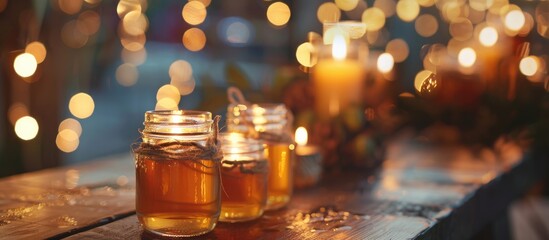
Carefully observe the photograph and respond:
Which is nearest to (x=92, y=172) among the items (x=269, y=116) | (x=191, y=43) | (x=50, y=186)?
(x=50, y=186)

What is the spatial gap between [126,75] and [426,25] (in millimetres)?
3325

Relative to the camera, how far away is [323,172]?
5.81 ft

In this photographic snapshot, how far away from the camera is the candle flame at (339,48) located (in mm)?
1856

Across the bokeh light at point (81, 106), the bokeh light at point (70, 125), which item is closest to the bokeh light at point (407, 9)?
the bokeh light at point (81, 106)

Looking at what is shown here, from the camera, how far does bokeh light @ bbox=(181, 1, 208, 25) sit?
639 cm

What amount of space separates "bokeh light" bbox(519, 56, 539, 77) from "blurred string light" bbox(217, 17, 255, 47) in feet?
17.2

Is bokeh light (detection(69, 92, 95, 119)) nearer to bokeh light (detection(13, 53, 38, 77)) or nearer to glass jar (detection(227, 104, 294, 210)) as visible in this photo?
bokeh light (detection(13, 53, 38, 77))

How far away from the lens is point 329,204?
1344 millimetres

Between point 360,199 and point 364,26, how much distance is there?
40 centimetres

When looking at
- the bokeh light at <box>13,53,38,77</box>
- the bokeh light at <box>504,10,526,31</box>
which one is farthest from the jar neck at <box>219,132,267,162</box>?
the bokeh light at <box>504,10,526,31</box>

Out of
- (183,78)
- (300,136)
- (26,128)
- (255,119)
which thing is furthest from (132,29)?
(255,119)

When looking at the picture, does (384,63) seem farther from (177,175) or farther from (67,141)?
(67,141)

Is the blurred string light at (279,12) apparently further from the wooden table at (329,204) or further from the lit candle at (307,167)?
the lit candle at (307,167)

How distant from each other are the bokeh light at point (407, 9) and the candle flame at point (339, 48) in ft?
19.7
